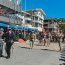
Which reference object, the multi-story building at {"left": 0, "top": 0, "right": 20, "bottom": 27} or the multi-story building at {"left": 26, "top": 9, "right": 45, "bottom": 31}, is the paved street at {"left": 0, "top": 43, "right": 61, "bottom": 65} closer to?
the multi-story building at {"left": 0, "top": 0, "right": 20, "bottom": 27}

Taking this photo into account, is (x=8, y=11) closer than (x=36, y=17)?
Yes

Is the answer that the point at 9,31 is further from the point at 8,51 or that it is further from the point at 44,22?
the point at 44,22

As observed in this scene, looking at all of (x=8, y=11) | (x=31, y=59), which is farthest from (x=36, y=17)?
(x=31, y=59)

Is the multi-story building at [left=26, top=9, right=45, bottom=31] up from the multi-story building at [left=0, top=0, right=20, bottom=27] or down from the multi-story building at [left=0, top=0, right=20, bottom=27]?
up

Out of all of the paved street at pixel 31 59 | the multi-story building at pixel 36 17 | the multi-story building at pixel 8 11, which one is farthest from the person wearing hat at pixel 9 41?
the multi-story building at pixel 36 17

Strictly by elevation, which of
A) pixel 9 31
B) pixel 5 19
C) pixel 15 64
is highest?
pixel 5 19

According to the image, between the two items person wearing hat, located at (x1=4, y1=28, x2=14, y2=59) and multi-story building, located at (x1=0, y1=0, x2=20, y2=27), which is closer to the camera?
person wearing hat, located at (x1=4, y1=28, x2=14, y2=59)

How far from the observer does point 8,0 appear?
5303 centimetres

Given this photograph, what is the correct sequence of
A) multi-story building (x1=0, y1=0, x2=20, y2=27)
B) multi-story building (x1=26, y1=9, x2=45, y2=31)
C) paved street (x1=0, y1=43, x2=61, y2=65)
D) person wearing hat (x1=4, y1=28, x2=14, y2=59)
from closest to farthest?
paved street (x1=0, y1=43, x2=61, y2=65)
person wearing hat (x1=4, y1=28, x2=14, y2=59)
multi-story building (x1=0, y1=0, x2=20, y2=27)
multi-story building (x1=26, y1=9, x2=45, y2=31)

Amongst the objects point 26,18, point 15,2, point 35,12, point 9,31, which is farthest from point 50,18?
point 9,31

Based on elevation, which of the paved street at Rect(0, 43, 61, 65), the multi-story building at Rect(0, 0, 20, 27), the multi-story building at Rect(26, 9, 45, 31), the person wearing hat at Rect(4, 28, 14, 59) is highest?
the multi-story building at Rect(26, 9, 45, 31)

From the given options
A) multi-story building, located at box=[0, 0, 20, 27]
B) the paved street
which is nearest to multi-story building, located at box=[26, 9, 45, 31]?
multi-story building, located at box=[0, 0, 20, 27]

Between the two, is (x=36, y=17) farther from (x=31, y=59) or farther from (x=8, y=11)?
(x=31, y=59)

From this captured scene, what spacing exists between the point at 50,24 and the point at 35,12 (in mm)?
23415
